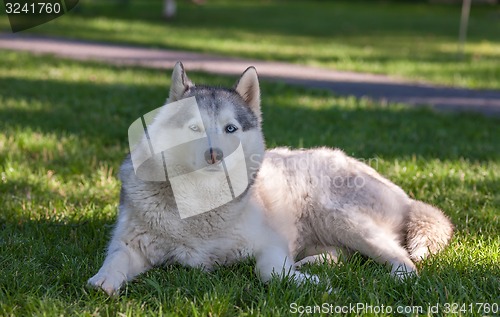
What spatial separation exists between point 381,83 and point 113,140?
603 cm

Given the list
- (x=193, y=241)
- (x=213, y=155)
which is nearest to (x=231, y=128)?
(x=213, y=155)

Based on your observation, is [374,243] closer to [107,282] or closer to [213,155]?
[213,155]

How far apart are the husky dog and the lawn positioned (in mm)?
8311

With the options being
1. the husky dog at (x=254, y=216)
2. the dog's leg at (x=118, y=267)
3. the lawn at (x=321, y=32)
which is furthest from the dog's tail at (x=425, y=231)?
the lawn at (x=321, y=32)

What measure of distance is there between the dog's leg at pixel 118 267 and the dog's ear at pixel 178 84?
887mm

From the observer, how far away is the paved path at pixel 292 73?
34.3ft

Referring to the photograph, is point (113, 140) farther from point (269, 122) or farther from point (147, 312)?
point (147, 312)

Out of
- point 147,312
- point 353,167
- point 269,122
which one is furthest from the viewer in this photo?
point 269,122

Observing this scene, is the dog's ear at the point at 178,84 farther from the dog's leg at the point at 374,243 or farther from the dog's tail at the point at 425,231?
the dog's tail at the point at 425,231

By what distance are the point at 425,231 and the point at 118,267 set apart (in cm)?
189

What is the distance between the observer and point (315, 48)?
17.3 m

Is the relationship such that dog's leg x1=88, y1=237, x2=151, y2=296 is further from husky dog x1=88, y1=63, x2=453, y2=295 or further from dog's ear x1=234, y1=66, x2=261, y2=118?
dog's ear x1=234, y1=66, x2=261, y2=118

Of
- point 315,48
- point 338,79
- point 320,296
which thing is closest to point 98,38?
point 315,48

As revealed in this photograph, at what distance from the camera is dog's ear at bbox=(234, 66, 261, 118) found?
13.2 ft
